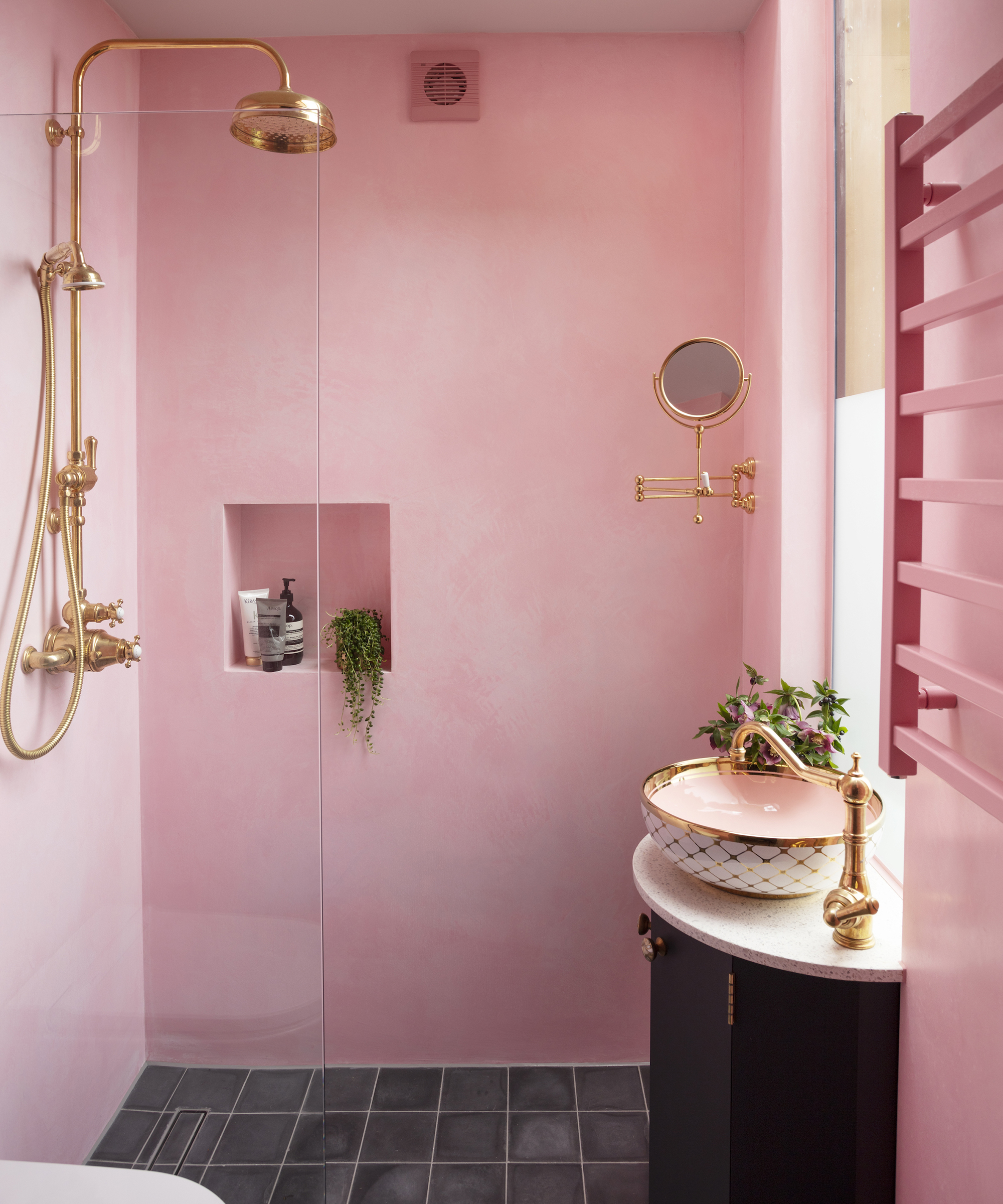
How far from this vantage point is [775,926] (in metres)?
1.35

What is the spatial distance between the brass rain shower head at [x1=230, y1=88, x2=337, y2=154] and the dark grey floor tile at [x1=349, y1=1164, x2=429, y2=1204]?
6.72 feet

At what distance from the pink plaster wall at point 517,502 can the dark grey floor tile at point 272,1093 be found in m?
0.72

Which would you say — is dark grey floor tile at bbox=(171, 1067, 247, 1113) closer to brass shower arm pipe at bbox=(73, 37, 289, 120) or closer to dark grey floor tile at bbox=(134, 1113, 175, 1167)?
dark grey floor tile at bbox=(134, 1113, 175, 1167)

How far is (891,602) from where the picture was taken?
1.08 meters

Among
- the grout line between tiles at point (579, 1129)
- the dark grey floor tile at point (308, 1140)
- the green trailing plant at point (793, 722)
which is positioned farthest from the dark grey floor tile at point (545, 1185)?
the green trailing plant at point (793, 722)

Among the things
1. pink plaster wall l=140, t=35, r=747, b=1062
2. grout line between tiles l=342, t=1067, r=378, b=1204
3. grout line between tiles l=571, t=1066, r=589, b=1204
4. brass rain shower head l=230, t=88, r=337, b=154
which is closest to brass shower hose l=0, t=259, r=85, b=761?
brass rain shower head l=230, t=88, r=337, b=154

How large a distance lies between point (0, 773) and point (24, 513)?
0.41 m

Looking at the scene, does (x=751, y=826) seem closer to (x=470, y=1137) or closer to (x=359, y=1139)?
(x=470, y=1137)

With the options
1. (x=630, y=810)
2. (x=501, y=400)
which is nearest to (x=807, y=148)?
(x=501, y=400)

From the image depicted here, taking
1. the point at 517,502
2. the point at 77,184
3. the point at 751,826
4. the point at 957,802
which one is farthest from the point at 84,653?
the point at 957,802

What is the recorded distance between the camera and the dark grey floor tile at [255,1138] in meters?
1.49

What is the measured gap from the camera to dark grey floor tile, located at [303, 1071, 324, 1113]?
5.08 ft

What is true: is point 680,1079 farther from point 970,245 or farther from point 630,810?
point 970,245

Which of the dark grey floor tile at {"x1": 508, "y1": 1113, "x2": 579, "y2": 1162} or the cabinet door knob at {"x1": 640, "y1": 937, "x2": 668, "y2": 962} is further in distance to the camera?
the dark grey floor tile at {"x1": 508, "y1": 1113, "x2": 579, "y2": 1162}
